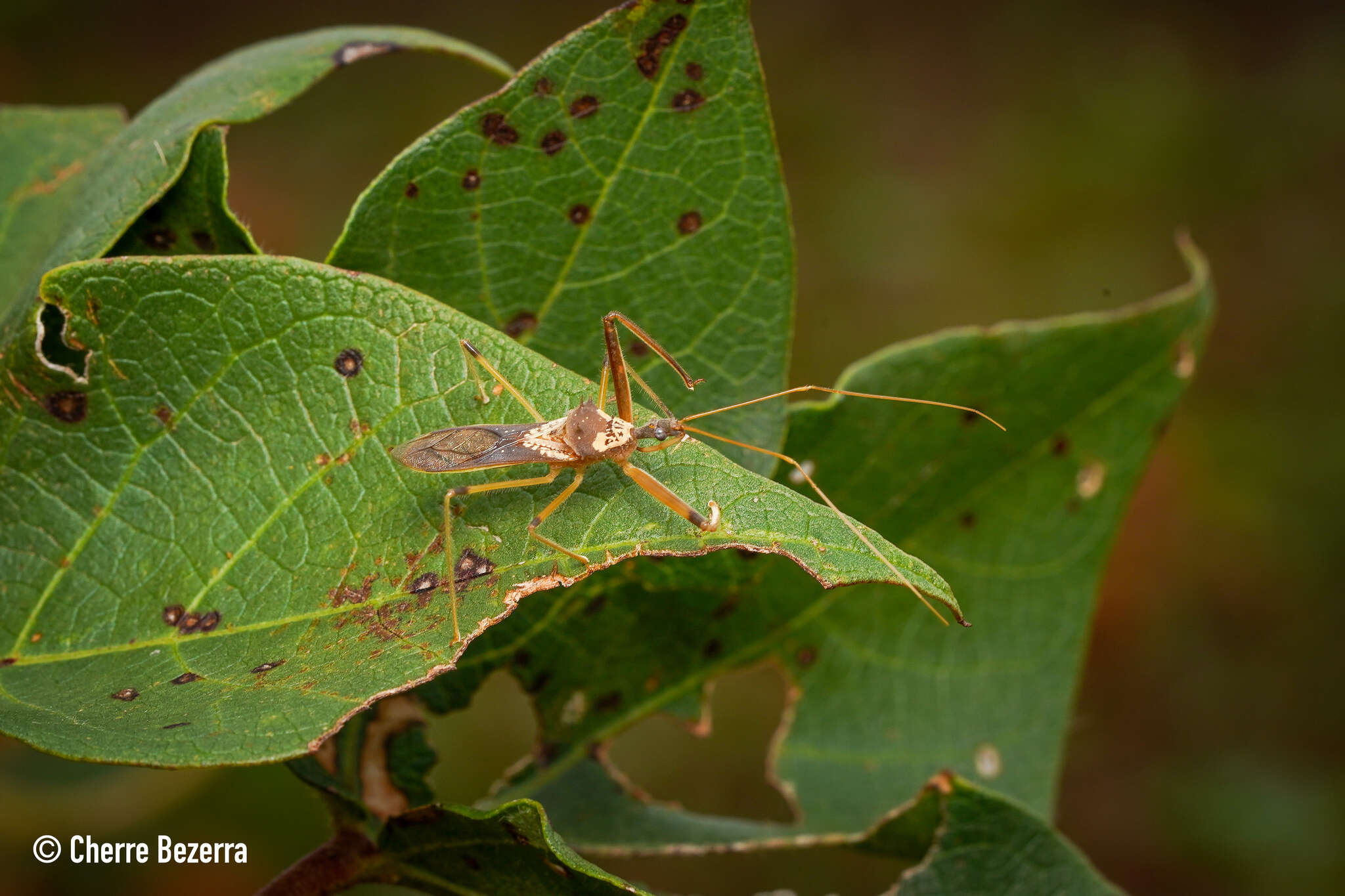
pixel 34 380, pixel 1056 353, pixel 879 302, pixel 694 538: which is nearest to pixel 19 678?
pixel 34 380

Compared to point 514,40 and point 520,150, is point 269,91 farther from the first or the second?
point 514,40

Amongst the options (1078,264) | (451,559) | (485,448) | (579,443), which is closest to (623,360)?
(579,443)

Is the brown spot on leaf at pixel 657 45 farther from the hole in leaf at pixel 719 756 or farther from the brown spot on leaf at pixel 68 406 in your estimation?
the hole in leaf at pixel 719 756

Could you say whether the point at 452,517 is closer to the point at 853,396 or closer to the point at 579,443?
the point at 579,443

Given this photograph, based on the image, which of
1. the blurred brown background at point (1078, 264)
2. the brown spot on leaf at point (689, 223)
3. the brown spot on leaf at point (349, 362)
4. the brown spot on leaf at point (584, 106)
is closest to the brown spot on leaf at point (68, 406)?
the brown spot on leaf at point (349, 362)

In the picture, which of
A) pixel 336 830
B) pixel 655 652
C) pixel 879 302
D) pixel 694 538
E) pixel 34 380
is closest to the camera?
pixel 694 538

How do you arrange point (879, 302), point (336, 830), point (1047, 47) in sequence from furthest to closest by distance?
point (1047, 47), point (879, 302), point (336, 830)

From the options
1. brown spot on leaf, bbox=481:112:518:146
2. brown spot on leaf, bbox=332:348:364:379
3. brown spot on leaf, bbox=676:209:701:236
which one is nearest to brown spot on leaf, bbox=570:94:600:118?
brown spot on leaf, bbox=481:112:518:146
